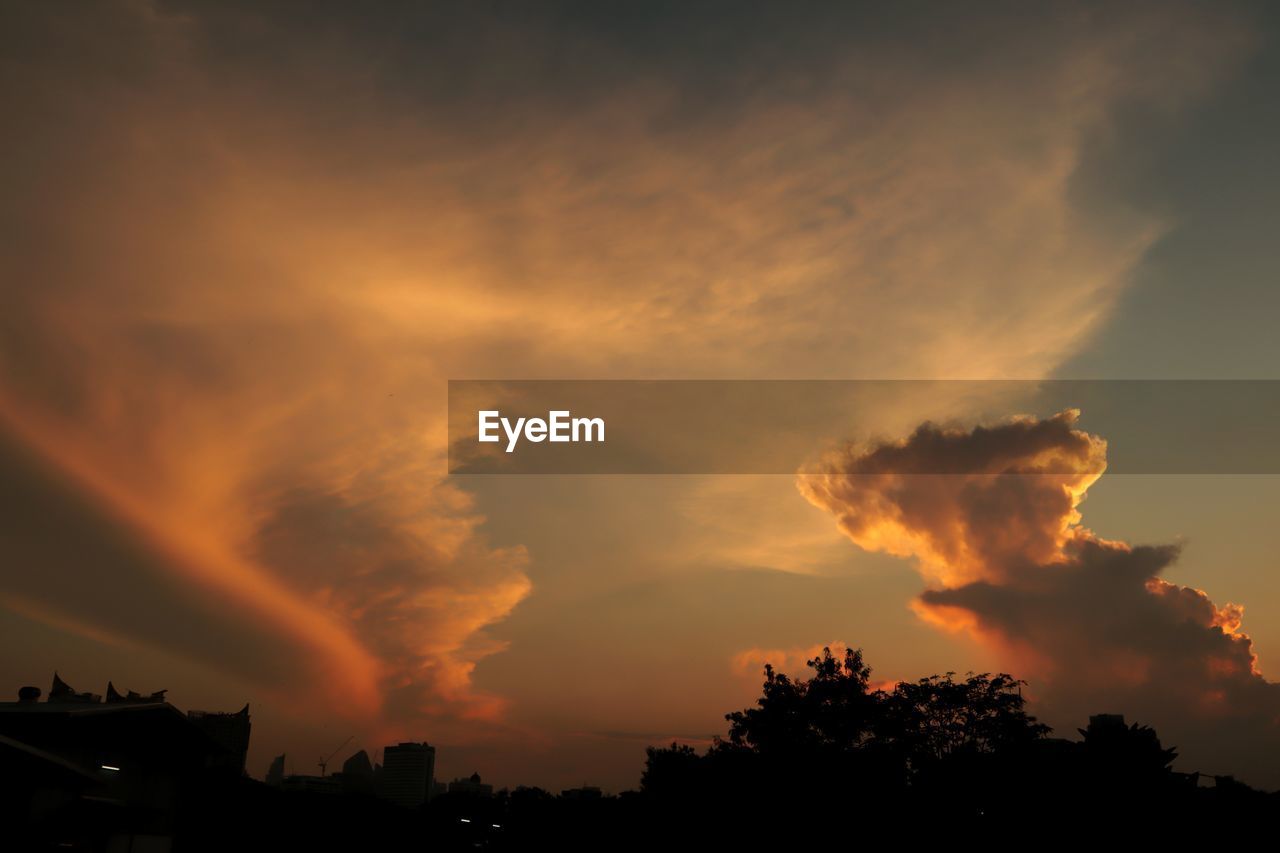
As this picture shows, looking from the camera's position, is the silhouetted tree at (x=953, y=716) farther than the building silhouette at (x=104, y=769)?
Yes

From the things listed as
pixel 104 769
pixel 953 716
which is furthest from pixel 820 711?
pixel 104 769

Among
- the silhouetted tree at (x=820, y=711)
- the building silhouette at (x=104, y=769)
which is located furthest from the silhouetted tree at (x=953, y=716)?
the building silhouette at (x=104, y=769)

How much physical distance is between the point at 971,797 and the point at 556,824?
23827 mm

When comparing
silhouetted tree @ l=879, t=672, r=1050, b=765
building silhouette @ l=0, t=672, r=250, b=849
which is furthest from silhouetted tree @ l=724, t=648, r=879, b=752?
building silhouette @ l=0, t=672, r=250, b=849

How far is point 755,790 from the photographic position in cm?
4653

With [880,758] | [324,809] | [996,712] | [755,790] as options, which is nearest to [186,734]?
[324,809]

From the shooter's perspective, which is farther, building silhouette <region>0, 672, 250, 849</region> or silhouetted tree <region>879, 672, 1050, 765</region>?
silhouetted tree <region>879, 672, 1050, 765</region>

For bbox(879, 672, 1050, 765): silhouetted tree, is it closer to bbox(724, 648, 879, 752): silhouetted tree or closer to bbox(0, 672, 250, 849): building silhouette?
bbox(724, 648, 879, 752): silhouetted tree

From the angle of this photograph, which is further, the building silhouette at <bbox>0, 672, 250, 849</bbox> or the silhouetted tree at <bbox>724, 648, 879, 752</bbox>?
the silhouetted tree at <bbox>724, 648, 879, 752</bbox>

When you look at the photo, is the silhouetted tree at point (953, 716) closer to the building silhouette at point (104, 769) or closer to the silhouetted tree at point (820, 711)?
the silhouetted tree at point (820, 711)

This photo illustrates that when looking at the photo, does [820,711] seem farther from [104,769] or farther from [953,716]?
[104,769]

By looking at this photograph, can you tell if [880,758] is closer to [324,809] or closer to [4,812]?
[324,809]

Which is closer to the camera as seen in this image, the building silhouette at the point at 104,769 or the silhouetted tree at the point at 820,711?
the building silhouette at the point at 104,769

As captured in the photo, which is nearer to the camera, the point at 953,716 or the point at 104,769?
the point at 104,769
